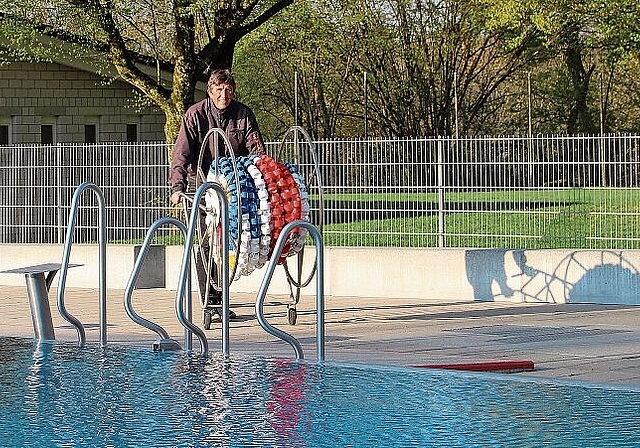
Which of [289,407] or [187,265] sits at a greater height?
[187,265]

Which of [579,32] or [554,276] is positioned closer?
[554,276]

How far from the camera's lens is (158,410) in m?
8.30

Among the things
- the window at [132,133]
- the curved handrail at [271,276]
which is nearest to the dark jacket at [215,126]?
the curved handrail at [271,276]

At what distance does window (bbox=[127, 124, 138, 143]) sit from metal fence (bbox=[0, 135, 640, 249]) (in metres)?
12.5

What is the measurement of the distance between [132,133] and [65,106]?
83.7 inches

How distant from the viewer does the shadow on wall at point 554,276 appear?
53.7 feet

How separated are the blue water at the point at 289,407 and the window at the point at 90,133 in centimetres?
2188

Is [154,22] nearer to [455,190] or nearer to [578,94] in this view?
[455,190]

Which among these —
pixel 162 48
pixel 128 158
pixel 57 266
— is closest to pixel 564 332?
pixel 57 266

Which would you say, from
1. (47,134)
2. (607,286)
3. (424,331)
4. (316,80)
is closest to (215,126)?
(424,331)

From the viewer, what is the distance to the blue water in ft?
24.2

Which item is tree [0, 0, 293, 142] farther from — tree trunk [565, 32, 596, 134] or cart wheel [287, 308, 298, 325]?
tree trunk [565, 32, 596, 134]

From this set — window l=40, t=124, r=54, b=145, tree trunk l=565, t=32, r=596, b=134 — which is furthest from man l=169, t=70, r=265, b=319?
tree trunk l=565, t=32, r=596, b=134

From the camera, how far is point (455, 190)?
57.0ft
